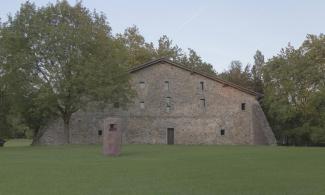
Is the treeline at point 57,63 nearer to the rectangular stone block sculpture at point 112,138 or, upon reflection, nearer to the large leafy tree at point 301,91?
the rectangular stone block sculpture at point 112,138

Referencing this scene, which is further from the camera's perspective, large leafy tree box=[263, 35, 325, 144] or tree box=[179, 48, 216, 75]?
tree box=[179, 48, 216, 75]

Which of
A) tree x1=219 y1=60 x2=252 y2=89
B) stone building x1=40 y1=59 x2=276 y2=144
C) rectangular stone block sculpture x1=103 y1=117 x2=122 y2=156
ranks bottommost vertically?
rectangular stone block sculpture x1=103 y1=117 x2=122 y2=156

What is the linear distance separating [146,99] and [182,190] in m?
40.5

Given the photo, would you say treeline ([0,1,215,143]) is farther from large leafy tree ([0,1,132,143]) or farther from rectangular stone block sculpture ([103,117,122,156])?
rectangular stone block sculpture ([103,117,122,156])

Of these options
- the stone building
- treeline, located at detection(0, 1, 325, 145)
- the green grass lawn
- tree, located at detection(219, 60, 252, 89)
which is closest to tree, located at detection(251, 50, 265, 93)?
tree, located at detection(219, 60, 252, 89)

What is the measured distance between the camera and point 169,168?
18.3 m

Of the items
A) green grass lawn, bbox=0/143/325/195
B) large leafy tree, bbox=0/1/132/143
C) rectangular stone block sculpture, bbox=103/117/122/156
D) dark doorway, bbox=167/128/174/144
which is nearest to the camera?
green grass lawn, bbox=0/143/325/195

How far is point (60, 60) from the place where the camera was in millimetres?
42250

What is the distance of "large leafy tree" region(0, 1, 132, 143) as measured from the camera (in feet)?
135

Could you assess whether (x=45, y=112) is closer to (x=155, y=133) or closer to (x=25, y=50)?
(x=25, y=50)

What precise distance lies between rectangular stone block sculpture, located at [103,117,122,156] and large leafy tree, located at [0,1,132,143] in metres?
13.3

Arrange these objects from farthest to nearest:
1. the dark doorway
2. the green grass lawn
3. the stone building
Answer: the dark doorway < the stone building < the green grass lawn

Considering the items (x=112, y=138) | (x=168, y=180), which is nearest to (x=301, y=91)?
(x=112, y=138)

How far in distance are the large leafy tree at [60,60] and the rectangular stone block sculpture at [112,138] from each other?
43.5ft
